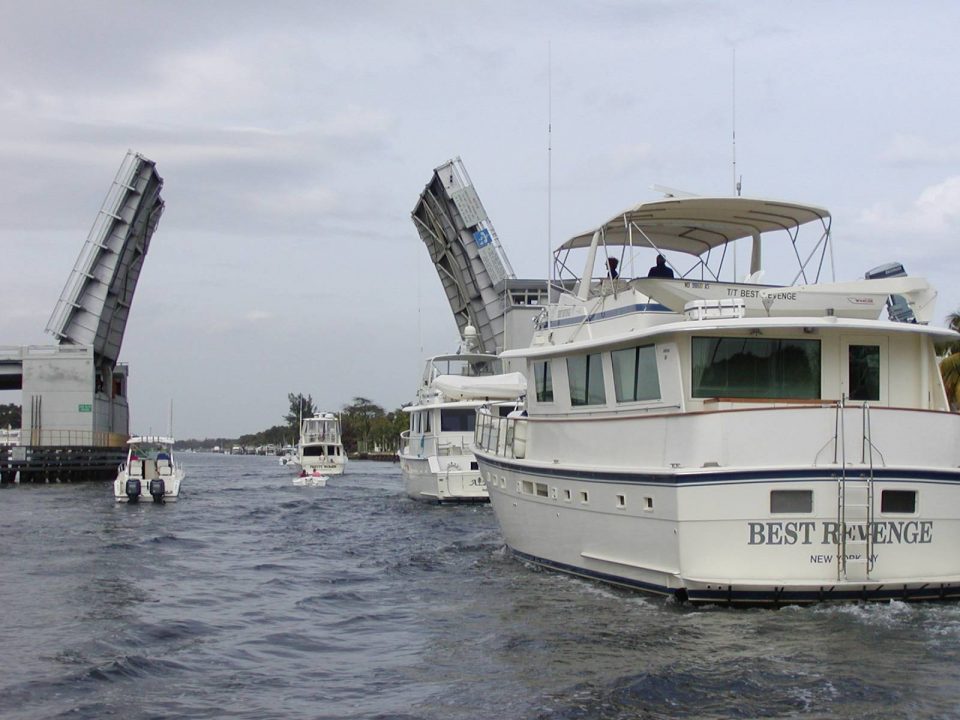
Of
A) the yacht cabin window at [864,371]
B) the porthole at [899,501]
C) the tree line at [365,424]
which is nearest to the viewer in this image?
the porthole at [899,501]

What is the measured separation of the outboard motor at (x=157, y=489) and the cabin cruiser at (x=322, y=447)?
17.3 metres

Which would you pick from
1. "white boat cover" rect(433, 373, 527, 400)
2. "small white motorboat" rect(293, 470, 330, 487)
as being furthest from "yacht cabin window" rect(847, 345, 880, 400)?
"small white motorboat" rect(293, 470, 330, 487)

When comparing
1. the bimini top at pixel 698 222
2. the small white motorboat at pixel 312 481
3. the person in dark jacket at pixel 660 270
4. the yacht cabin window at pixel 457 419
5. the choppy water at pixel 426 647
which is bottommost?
the small white motorboat at pixel 312 481

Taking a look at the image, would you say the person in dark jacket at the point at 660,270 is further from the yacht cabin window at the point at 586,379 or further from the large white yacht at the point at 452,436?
the large white yacht at the point at 452,436

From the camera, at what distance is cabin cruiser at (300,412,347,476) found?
50031 millimetres

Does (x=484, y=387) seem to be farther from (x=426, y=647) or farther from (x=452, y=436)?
(x=426, y=647)

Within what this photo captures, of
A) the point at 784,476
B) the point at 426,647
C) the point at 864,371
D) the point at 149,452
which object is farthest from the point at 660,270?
the point at 149,452

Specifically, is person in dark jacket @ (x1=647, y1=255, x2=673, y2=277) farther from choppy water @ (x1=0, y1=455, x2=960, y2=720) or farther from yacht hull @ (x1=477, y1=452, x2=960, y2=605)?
choppy water @ (x1=0, y1=455, x2=960, y2=720)

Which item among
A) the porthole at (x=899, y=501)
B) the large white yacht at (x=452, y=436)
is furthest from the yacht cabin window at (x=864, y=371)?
the large white yacht at (x=452, y=436)

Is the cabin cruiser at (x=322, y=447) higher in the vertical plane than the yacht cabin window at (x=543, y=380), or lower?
lower

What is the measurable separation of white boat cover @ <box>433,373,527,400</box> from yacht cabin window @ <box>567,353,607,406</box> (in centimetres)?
1156

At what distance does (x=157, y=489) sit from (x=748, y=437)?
72.6ft

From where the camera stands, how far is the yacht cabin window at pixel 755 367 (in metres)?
11.4

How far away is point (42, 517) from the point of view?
24.8 m
